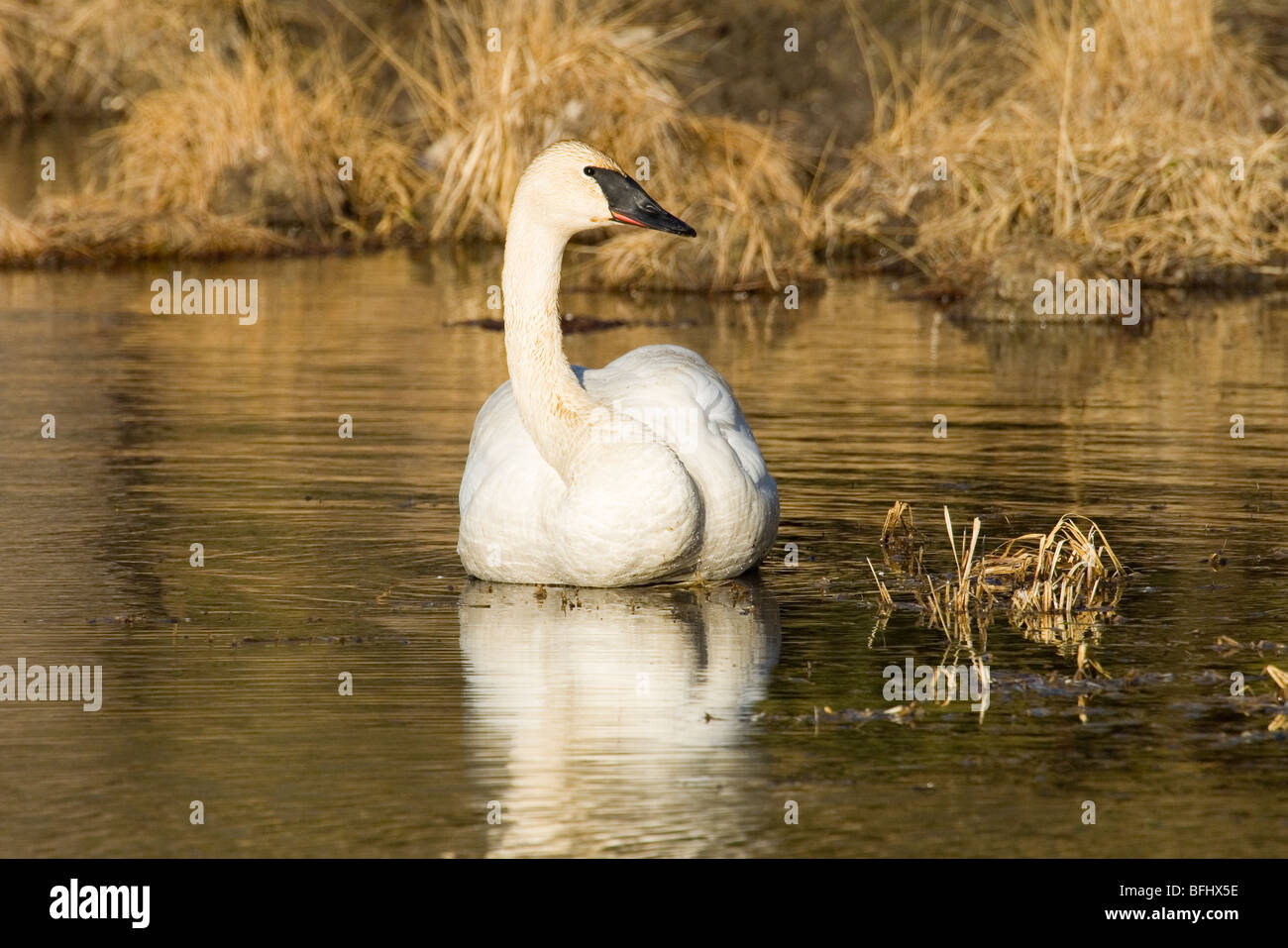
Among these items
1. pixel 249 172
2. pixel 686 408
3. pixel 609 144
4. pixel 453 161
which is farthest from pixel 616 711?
pixel 249 172

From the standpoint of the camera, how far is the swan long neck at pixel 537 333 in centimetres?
859

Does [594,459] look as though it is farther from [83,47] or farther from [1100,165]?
[83,47]

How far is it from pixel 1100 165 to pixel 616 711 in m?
13.6

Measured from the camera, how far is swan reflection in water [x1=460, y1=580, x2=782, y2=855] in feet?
19.3

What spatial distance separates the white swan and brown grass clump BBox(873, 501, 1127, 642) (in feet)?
2.42

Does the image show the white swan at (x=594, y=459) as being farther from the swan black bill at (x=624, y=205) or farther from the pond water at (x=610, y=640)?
the pond water at (x=610, y=640)

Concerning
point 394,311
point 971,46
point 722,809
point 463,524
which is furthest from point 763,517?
point 971,46

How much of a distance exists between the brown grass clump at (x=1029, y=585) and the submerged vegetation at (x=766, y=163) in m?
9.47

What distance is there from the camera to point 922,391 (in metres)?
14.0

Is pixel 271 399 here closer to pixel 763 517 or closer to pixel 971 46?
pixel 763 517

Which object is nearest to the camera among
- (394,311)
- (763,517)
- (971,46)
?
(763,517)

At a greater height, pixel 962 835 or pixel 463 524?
pixel 463 524

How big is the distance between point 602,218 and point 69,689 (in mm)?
2824

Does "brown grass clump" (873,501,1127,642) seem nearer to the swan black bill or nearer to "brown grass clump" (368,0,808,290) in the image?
the swan black bill
